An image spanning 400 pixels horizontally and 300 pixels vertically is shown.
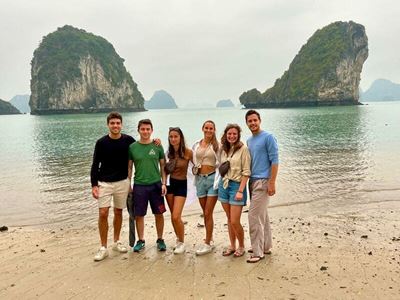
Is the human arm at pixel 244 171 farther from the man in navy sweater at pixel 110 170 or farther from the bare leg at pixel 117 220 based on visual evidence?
the bare leg at pixel 117 220

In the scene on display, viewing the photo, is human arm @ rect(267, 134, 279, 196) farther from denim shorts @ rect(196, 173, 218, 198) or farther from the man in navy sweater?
the man in navy sweater

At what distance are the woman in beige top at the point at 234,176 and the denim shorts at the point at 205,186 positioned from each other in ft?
0.46

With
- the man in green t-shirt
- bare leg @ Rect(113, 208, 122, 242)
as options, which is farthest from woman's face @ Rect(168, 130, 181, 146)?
bare leg @ Rect(113, 208, 122, 242)

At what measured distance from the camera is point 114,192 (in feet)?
20.1

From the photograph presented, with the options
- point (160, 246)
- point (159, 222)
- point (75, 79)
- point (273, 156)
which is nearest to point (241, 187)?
point (273, 156)

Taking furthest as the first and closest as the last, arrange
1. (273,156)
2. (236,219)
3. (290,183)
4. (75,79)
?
(75,79) < (290,183) < (236,219) < (273,156)

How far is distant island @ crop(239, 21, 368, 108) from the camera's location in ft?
495

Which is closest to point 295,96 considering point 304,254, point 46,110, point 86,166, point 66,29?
point 46,110

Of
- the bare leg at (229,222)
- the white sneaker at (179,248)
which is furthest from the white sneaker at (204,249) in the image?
the bare leg at (229,222)

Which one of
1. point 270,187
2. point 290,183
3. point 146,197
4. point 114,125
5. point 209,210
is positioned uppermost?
point 114,125

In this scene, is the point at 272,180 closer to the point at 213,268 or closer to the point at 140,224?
the point at 213,268

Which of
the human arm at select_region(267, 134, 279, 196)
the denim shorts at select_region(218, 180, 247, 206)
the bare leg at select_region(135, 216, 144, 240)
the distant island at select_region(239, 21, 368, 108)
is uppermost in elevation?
the distant island at select_region(239, 21, 368, 108)

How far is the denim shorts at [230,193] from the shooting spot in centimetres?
580

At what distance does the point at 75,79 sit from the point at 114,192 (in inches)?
6922
